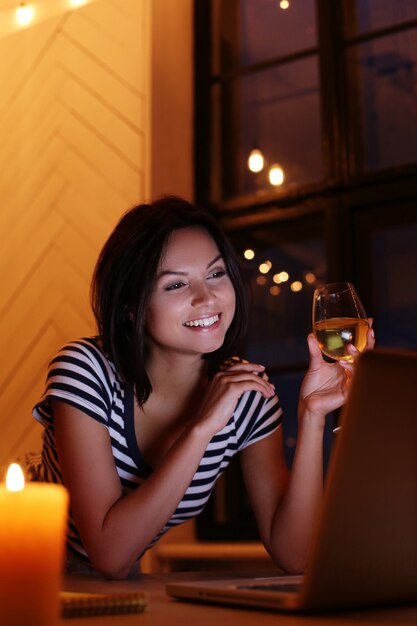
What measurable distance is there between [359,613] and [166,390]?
108cm

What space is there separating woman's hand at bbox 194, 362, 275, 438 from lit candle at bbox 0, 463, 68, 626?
97 cm

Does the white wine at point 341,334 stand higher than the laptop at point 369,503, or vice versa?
the white wine at point 341,334

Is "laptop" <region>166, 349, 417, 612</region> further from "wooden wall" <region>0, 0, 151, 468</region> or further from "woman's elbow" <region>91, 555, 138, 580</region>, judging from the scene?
"wooden wall" <region>0, 0, 151, 468</region>

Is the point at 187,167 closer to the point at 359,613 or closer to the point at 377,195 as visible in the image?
the point at 377,195

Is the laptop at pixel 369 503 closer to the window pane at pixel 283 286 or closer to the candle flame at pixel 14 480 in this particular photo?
the candle flame at pixel 14 480

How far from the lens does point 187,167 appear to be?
320cm

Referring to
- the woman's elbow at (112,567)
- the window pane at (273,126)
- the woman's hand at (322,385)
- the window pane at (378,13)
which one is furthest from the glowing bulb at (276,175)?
the woman's elbow at (112,567)

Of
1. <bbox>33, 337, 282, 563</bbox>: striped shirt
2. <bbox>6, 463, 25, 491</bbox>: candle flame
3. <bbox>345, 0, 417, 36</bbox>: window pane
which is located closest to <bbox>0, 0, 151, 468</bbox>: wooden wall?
<bbox>345, 0, 417, 36</bbox>: window pane

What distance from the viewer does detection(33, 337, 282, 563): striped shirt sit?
157 centimetres

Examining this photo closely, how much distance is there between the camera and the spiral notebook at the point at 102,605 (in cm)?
71

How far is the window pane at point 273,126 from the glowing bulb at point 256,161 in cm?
1

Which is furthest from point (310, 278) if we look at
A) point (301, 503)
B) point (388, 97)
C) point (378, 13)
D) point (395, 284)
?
point (301, 503)

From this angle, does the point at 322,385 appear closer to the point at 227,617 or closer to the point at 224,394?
the point at 224,394

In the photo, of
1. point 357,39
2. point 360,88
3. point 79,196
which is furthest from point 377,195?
point 79,196
